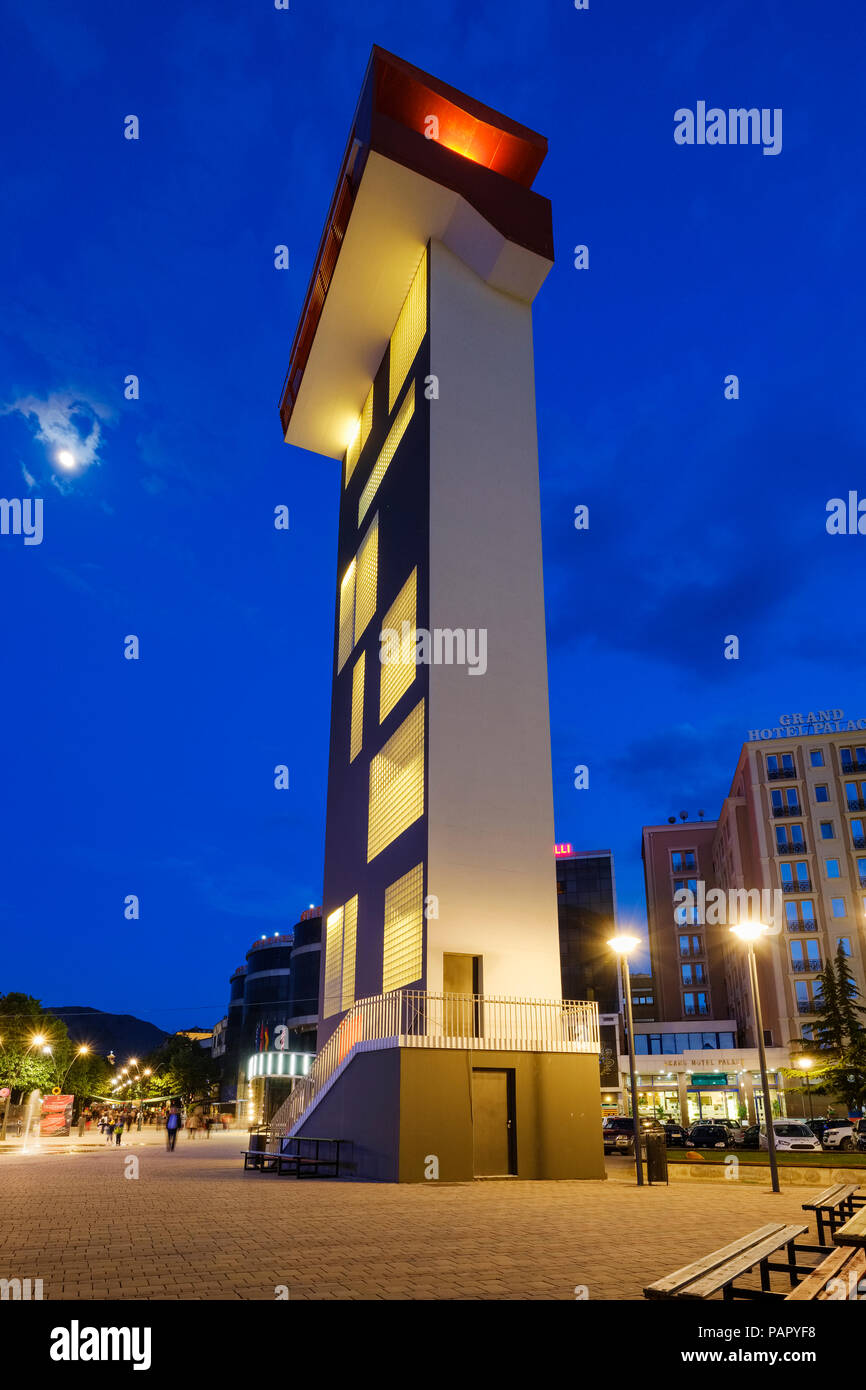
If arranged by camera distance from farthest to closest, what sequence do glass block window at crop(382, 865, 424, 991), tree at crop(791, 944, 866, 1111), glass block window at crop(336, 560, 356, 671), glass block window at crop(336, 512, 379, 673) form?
tree at crop(791, 944, 866, 1111), glass block window at crop(336, 560, 356, 671), glass block window at crop(336, 512, 379, 673), glass block window at crop(382, 865, 424, 991)

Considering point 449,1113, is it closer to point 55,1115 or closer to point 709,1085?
point 55,1115

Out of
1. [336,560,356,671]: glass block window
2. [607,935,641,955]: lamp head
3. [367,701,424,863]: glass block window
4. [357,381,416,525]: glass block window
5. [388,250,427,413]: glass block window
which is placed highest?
[388,250,427,413]: glass block window

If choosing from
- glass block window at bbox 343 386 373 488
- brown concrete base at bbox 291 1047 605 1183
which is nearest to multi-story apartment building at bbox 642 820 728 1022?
glass block window at bbox 343 386 373 488

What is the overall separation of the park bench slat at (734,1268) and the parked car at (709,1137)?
3838 centimetres

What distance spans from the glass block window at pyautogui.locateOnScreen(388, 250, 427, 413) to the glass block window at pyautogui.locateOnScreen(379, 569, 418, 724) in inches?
346

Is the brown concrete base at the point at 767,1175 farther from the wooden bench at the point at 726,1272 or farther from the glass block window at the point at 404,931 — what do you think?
the wooden bench at the point at 726,1272

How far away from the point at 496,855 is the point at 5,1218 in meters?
15.2

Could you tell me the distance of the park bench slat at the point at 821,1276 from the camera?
5.22 metres

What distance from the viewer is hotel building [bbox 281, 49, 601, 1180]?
67.9 ft

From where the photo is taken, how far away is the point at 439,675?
2572cm

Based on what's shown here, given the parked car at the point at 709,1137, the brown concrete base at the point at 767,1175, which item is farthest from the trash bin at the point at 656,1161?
the parked car at the point at 709,1137

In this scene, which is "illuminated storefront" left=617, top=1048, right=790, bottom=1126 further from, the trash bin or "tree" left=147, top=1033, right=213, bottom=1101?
"tree" left=147, top=1033, right=213, bottom=1101
